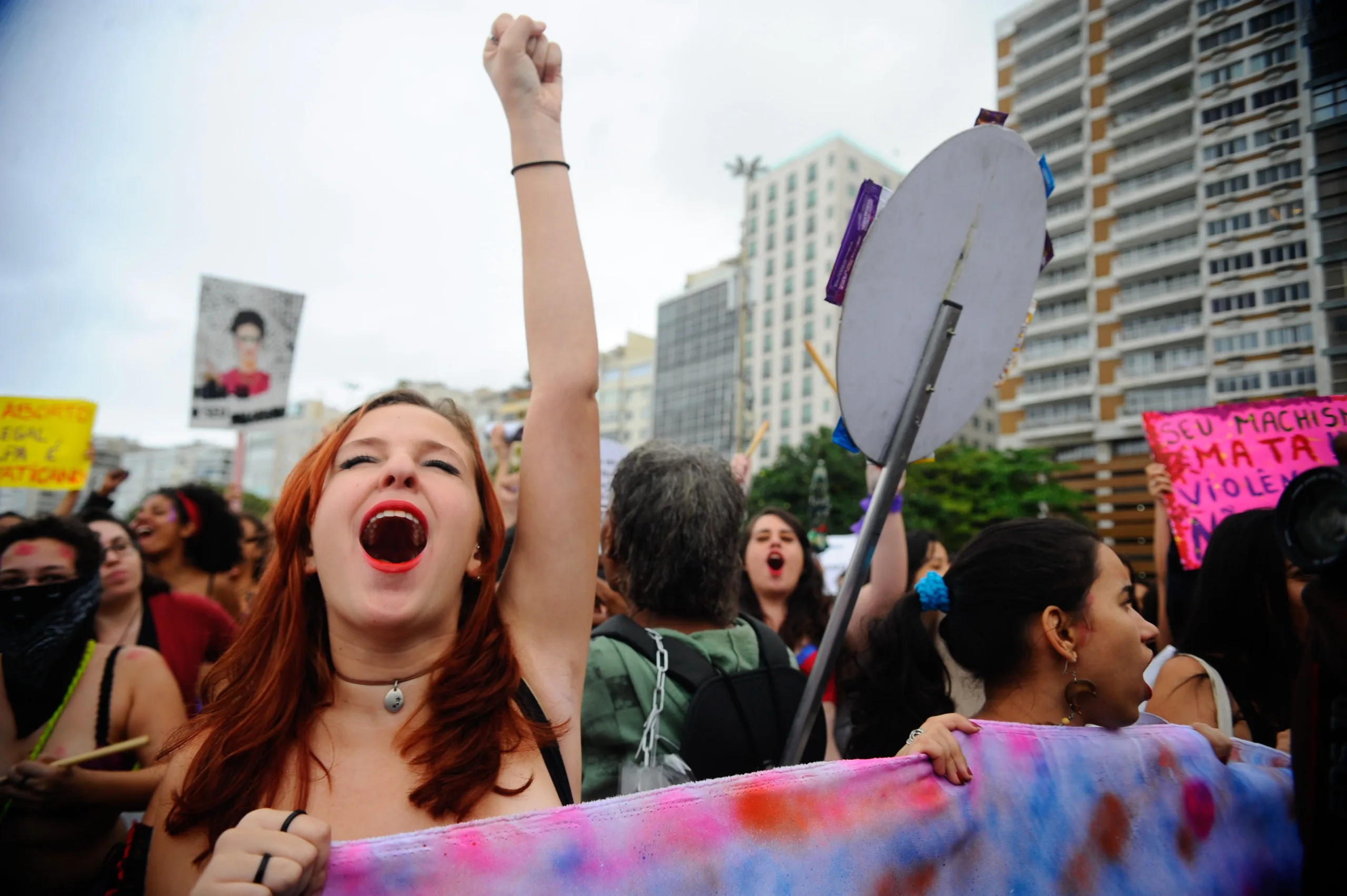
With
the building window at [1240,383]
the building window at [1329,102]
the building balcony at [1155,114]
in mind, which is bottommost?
the building window at [1240,383]

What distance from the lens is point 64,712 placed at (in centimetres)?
245

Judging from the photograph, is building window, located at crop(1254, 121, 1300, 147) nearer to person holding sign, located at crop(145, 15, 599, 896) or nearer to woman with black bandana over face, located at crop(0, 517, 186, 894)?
person holding sign, located at crop(145, 15, 599, 896)

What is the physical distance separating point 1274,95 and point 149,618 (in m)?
4.85

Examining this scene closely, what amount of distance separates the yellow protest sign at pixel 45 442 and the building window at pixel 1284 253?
550 centimetres

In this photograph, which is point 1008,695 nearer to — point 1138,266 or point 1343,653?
point 1343,653

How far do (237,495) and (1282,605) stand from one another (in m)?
7.83

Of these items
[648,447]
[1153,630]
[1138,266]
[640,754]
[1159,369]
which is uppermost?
[1138,266]

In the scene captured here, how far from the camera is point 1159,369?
32875 mm

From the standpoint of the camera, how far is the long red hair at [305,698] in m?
1.24

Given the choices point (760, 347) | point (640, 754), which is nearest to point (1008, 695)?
point (640, 754)

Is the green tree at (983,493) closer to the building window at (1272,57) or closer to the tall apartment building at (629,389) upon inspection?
the building window at (1272,57)

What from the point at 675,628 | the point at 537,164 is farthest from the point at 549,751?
the point at 537,164

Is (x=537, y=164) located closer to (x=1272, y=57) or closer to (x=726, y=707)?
(x=726, y=707)

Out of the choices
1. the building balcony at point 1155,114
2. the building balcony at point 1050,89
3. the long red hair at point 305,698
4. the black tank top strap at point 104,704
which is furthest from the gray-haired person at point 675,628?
the building balcony at point 1050,89
